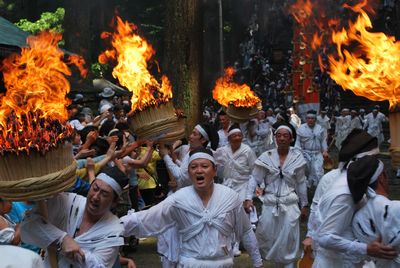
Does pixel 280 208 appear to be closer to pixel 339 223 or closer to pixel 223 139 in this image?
pixel 339 223

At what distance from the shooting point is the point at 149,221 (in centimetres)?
531

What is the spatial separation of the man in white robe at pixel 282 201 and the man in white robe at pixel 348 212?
3.61 m

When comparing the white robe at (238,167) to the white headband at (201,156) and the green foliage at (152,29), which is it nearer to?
the white headband at (201,156)

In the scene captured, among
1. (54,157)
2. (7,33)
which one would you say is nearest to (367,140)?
(54,157)

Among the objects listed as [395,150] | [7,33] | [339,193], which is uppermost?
[7,33]

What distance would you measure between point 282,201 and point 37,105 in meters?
4.41

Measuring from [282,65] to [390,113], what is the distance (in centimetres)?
3702

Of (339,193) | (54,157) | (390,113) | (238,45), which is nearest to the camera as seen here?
(54,157)

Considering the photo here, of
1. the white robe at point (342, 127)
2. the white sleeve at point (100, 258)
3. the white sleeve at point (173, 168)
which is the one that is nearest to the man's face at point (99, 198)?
the white sleeve at point (100, 258)

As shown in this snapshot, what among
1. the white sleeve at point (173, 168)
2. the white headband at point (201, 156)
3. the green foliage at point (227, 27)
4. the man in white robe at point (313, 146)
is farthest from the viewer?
the green foliage at point (227, 27)

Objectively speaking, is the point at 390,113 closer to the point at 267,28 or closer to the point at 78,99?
the point at 78,99

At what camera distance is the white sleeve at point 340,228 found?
4.57 meters

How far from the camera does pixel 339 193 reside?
462 cm

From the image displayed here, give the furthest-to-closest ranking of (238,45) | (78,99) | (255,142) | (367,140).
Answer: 1. (238,45)
2. (78,99)
3. (255,142)
4. (367,140)
